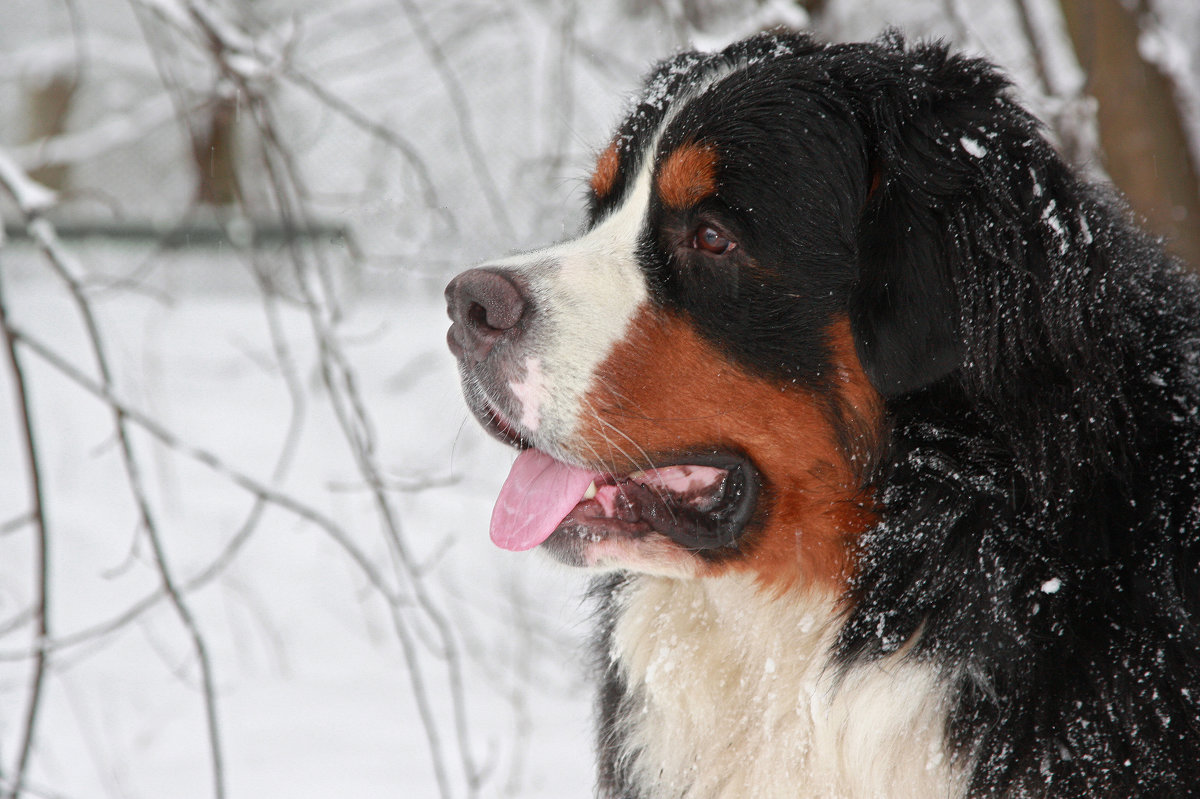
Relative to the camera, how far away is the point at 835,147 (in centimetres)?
200

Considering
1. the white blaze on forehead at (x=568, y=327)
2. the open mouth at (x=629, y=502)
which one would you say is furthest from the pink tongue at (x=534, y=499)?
the white blaze on forehead at (x=568, y=327)

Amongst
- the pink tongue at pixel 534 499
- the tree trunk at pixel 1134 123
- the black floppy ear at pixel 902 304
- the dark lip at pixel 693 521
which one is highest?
the tree trunk at pixel 1134 123

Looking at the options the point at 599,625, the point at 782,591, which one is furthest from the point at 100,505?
the point at 782,591

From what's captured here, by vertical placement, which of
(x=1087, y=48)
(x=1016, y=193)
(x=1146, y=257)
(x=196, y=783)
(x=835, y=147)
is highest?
(x=1087, y=48)

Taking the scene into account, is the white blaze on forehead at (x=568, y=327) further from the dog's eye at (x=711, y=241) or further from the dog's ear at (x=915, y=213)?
the dog's ear at (x=915, y=213)

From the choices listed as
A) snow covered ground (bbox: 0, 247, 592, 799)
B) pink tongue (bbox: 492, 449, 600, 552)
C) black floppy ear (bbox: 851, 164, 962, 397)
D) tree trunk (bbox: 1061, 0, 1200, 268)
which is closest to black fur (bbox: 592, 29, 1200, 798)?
black floppy ear (bbox: 851, 164, 962, 397)

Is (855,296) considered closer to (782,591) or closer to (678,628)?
(782,591)

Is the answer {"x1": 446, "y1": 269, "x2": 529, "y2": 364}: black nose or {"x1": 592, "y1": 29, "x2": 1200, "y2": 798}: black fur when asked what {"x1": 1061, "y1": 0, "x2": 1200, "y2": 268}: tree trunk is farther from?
{"x1": 446, "y1": 269, "x2": 529, "y2": 364}: black nose

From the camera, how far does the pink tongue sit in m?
2.05

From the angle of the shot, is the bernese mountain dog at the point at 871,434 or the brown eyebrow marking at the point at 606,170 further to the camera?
the brown eyebrow marking at the point at 606,170

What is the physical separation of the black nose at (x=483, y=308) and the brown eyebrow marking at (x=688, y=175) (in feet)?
1.18

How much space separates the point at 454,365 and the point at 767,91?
0.82 m

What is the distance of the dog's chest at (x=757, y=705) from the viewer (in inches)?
72.6

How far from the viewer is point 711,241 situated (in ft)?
6.61
